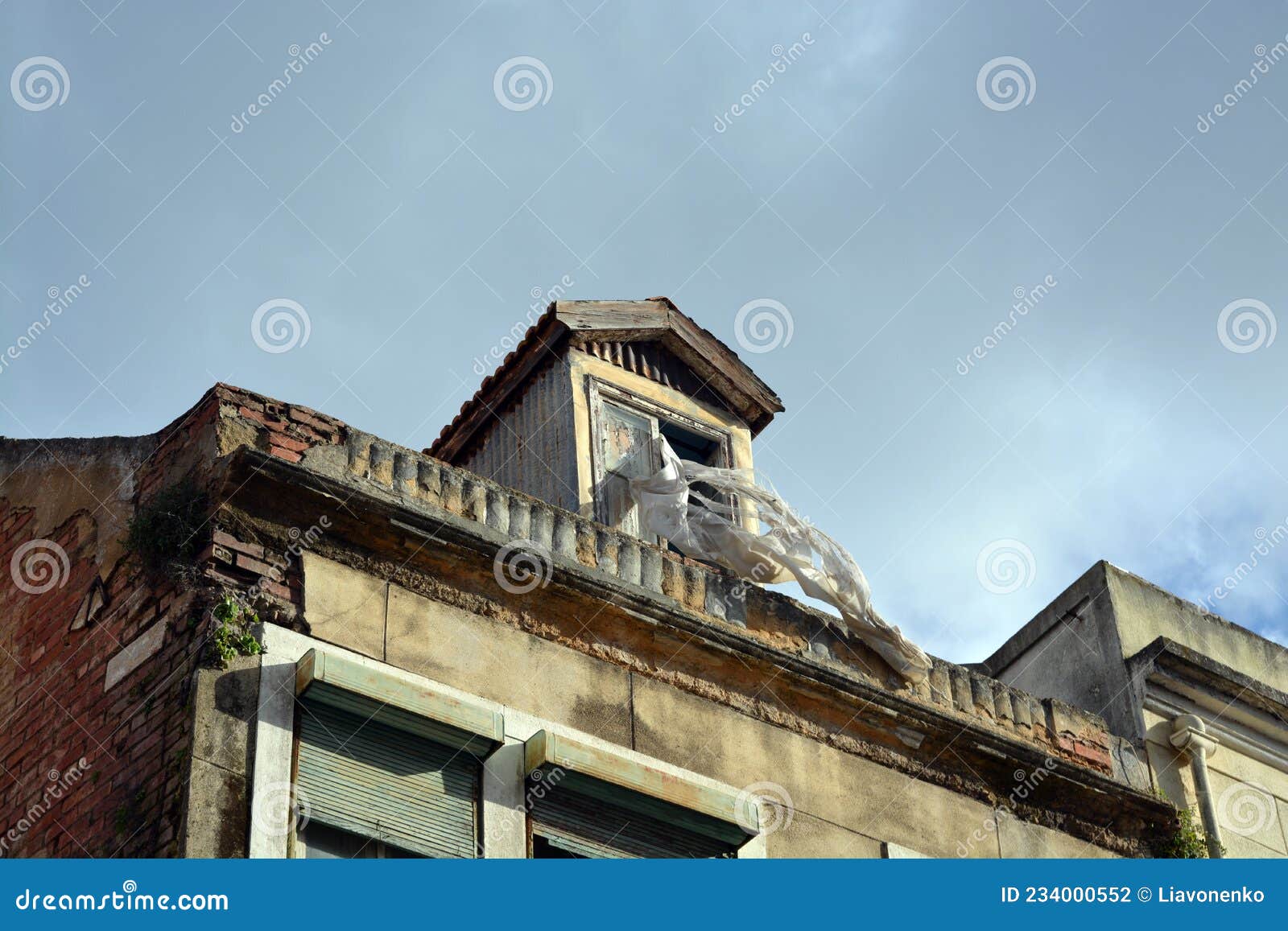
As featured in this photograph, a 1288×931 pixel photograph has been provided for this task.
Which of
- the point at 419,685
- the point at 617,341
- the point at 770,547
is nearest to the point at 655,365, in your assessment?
the point at 617,341

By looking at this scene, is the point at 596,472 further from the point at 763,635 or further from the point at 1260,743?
the point at 1260,743

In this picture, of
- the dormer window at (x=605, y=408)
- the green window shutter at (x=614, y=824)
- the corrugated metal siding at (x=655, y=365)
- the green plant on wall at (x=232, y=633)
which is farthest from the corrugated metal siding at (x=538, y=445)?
the green plant on wall at (x=232, y=633)

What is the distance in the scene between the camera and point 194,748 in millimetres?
9938

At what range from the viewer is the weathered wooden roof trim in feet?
50.0

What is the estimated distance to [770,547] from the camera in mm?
13367

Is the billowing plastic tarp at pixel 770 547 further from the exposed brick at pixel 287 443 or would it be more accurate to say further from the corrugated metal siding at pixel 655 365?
the exposed brick at pixel 287 443

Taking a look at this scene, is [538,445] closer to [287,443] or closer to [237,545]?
[287,443]

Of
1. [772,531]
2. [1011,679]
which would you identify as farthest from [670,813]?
[1011,679]

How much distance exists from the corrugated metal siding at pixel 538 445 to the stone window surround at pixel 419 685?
3.18 metres

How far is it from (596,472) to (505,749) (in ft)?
12.4

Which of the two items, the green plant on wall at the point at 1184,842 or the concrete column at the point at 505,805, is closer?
the concrete column at the point at 505,805

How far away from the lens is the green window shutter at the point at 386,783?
10.3 metres

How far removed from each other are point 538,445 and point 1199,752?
16.5 feet

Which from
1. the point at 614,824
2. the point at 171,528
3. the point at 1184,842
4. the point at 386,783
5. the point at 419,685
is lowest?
the point at 386,783
